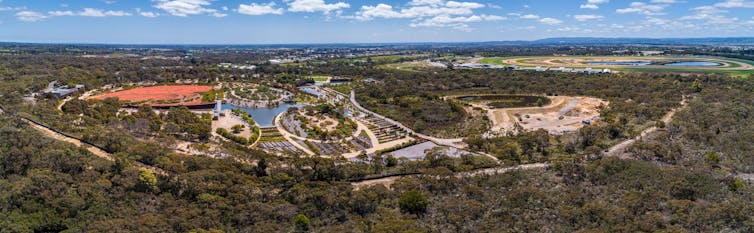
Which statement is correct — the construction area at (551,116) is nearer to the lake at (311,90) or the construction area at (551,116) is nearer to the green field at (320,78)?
the lake at (311,90)

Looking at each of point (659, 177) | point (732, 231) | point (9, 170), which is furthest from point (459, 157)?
point (9, 170)

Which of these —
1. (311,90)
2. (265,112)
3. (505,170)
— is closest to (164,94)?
(265,112)

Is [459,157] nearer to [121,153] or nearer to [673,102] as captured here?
[121,153]

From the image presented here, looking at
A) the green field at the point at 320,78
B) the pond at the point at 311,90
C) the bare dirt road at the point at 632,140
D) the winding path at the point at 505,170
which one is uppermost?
the green field at the point at 320,78

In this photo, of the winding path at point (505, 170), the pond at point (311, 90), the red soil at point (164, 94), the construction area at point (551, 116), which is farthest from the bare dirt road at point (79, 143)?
the pond at point (311, 90)

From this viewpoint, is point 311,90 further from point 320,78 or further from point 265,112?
point 265,112

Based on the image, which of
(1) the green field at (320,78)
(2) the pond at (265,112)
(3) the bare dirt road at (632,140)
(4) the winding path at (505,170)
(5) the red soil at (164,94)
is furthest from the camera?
(1) the green field at (320,78)
